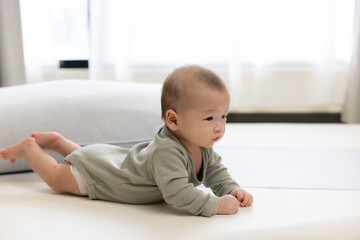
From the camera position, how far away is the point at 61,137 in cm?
140

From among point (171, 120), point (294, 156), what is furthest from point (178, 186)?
point (294, 156)

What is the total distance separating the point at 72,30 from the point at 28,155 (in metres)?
1.61

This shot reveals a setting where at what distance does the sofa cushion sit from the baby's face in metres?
0.47

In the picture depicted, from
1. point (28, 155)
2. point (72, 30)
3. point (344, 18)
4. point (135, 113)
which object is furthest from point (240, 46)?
point (28, 155)

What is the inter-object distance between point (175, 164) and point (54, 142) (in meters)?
0.47

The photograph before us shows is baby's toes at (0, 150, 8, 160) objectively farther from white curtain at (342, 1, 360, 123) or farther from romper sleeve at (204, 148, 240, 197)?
white curtain at (342, 1, 360, 123)

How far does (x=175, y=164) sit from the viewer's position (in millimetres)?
1076

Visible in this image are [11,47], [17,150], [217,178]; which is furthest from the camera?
[11,47]

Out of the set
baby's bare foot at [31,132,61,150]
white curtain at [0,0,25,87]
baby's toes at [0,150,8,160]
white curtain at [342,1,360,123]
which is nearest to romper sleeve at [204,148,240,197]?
baby's bare foot at [31,132,61,150]

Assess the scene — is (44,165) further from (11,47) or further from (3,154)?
(11,47)

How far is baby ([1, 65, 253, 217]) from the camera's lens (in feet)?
3.51

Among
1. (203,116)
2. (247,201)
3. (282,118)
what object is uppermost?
(203,116)

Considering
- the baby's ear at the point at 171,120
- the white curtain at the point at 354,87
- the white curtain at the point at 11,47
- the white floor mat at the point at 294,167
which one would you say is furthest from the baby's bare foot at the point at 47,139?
the white curtain at the point at 354,87

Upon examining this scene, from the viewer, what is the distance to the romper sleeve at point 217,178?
1.20m
